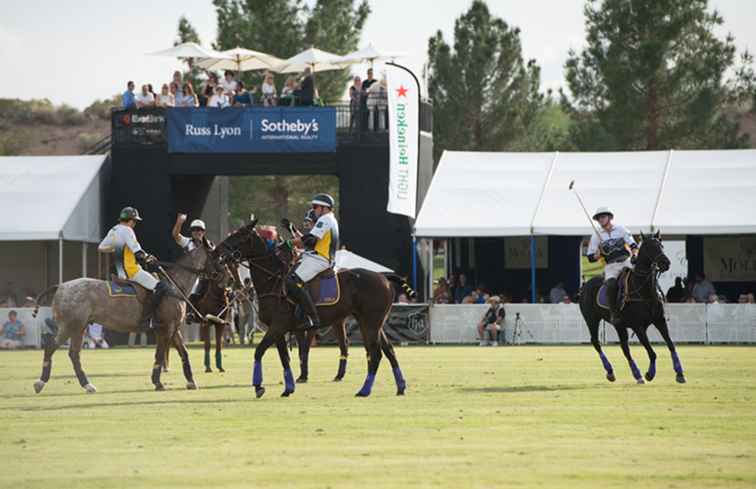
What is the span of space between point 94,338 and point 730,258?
684 inches

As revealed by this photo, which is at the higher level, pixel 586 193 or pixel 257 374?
pixel 586 193

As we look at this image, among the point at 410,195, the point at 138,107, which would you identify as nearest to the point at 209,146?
the point at 138,107

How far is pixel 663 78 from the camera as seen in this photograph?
58.2 m

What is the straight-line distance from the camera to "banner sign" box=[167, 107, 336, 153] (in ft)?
132

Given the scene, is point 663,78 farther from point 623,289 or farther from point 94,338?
point 623,289

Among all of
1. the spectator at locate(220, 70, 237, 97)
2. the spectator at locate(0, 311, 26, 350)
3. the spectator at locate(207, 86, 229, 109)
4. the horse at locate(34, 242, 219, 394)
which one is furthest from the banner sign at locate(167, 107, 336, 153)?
the horse at locate(34, 242, 219, 394)

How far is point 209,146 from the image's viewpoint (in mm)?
40281

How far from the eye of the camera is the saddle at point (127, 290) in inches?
788

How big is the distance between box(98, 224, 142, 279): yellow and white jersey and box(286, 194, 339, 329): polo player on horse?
92.1 inches

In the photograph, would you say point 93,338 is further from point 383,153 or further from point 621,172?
point 621,172

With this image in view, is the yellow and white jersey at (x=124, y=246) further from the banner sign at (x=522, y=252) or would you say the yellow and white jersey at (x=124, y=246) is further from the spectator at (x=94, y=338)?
the banner sign at (x=522, y=252)

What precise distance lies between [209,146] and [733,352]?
16512mm

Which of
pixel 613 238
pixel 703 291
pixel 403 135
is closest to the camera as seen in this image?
pixel 613 238

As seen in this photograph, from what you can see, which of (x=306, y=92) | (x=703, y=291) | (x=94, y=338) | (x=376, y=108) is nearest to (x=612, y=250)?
(x=703, y=291)
